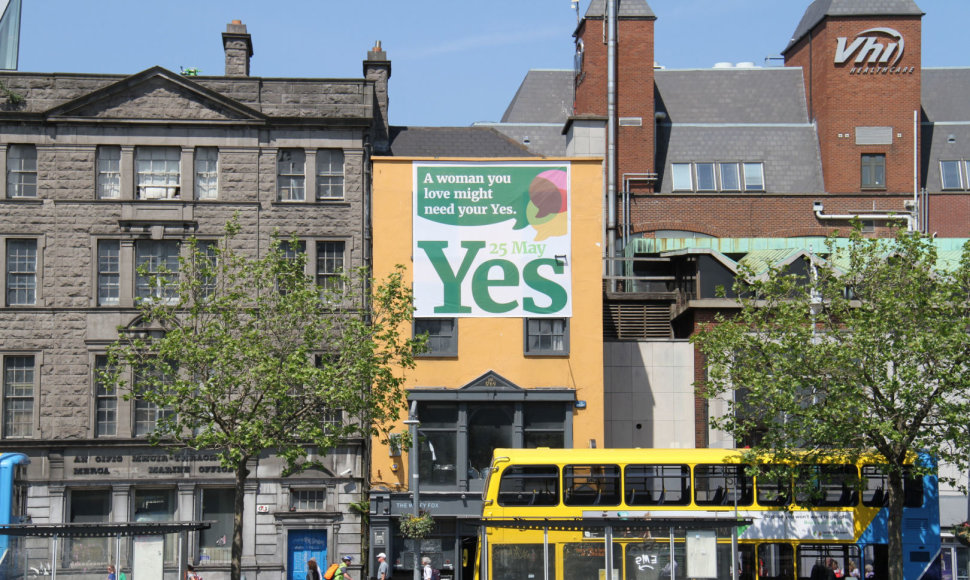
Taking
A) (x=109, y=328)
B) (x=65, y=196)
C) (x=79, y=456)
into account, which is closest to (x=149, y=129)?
(x=65, y=196)

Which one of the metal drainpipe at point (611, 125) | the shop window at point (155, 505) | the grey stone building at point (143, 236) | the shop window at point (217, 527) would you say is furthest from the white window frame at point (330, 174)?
the metal drainpipe at point (611, 125)

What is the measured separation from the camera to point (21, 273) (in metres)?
41.4

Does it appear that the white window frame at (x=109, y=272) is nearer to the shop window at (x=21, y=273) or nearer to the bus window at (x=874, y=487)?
the shop window at (x=21, y=273)

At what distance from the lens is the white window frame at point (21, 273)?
1628 inches

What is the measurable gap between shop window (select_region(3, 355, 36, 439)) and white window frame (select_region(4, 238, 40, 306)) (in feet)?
6.04

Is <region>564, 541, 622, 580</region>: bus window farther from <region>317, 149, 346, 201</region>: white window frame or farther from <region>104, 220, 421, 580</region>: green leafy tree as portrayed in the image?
<region>317, 149, 346, 201</region>: white window frame

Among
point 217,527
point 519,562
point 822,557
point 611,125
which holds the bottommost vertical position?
point 217,527

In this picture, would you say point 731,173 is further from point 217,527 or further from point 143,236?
point 217,527

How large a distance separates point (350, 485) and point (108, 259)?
410 inches

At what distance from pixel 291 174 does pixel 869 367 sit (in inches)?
765

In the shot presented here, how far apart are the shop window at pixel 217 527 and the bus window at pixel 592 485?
13.7 m

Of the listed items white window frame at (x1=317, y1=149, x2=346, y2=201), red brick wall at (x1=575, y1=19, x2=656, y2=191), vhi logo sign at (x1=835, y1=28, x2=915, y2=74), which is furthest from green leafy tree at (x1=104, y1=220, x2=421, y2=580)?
vhi logo sign at (x1=835, y1=28, x2=915, y2=74)

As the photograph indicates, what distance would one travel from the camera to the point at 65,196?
137 ft

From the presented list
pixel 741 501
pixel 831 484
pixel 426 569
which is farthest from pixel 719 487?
pixel 426 569
